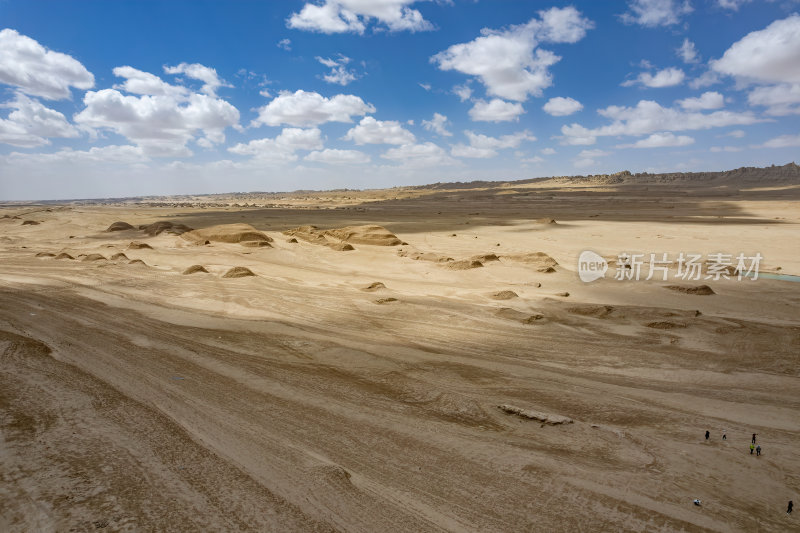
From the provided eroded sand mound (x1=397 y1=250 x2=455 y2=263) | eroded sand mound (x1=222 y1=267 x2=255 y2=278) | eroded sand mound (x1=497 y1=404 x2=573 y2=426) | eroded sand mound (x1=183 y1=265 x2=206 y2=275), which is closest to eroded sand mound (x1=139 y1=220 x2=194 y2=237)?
eroded sand mound (x1=183 y1=265 x2=206 y2=275)

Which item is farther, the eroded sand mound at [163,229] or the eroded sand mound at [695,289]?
the eroded sand mound at [163,229]

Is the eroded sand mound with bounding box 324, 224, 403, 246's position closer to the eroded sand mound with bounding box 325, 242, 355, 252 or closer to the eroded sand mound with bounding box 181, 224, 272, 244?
the eroded sand mound with bounding box 325, 242, 355, 252

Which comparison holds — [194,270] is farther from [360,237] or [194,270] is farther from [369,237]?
[369,237]

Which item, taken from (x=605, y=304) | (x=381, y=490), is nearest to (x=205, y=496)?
(x=381, y=490)

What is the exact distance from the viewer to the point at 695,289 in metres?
10.8

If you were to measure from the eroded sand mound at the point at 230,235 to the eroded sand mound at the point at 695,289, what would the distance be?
1582 cm

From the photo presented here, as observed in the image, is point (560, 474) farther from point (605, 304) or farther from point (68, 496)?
point (605, 304)

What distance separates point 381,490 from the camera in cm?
336

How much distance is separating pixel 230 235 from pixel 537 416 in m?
18.8

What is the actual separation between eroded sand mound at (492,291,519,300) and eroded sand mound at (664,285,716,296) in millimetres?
4212

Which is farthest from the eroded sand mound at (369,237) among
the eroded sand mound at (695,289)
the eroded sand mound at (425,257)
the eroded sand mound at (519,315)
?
the eroded sand mound at (519,315)

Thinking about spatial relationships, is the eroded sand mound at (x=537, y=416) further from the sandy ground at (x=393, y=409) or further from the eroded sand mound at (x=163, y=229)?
the eroded sand mound at (x=163, y=229)
